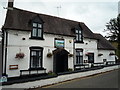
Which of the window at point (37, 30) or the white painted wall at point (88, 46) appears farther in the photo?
the white painted wall at point (88, 46)

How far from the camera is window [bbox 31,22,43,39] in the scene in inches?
504

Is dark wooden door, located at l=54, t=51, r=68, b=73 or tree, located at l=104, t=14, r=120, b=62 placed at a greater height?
tree, located at l=104, t=14, r=120, b=62

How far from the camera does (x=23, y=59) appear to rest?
38.4 feet

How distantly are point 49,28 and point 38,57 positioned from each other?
12.6 feet

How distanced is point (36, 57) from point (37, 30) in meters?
2.92

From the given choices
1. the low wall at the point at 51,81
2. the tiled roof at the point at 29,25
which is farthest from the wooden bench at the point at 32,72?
the tiled roof at the point at 29,25

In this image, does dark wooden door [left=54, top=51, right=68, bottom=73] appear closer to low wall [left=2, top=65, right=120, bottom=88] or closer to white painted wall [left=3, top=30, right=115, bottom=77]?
white painted wall [left=3, top=30, right=115, bottom=77]

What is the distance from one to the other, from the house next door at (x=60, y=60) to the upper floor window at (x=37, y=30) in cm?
263

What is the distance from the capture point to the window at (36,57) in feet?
40.7

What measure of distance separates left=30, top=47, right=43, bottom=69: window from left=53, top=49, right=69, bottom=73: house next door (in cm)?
177

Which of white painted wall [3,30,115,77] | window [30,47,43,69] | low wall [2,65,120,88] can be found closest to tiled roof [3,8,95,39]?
white painted wall [3,30,115,77]

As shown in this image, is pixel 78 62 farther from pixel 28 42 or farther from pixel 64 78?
pixel 28 42

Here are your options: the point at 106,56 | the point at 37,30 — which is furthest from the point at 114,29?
the point at 37,30

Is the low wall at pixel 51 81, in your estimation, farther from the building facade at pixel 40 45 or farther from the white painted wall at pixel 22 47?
the white painted wall at pixel 22 47
